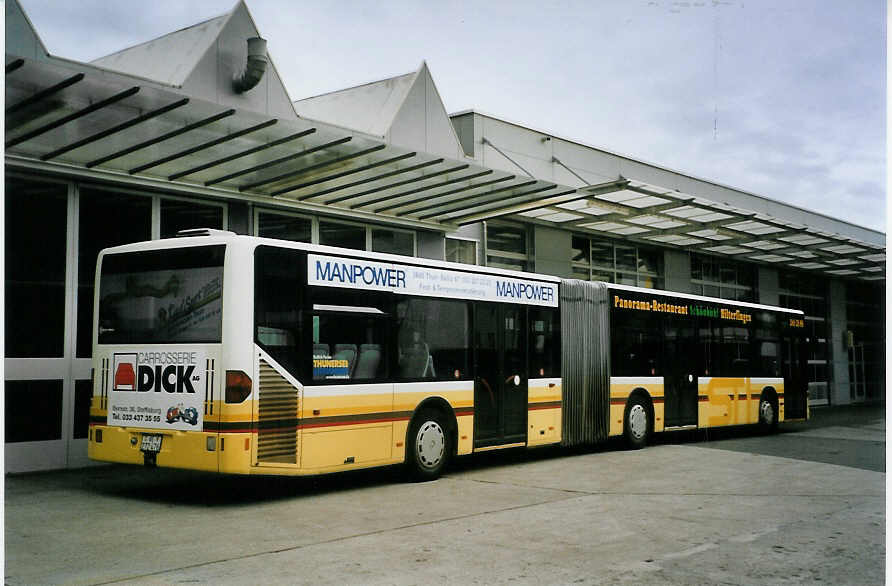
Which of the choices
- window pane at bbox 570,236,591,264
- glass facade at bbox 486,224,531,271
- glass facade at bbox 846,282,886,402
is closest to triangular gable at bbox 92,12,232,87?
glass facade at bbox 486,224,531,271

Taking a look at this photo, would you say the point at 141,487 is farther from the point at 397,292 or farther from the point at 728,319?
the point at 728,319

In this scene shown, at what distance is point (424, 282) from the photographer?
38.8 feet

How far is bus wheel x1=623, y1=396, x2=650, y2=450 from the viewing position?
15992mm

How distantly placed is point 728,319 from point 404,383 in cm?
990

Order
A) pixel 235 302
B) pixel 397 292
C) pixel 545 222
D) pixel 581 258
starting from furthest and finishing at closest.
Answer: pixel 581 258 < pixel 545 222 < pixel 397 292 < pixel 235 302

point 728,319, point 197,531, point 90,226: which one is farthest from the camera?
point 728,319

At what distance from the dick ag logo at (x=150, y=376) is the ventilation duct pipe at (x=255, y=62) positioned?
13.7 feet

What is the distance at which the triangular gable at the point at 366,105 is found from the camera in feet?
48.5

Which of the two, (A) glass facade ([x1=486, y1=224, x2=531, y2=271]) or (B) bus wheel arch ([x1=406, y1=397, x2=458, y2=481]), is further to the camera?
(A) glass facade ([x1=486, y1=224, x2=531, y2=271])

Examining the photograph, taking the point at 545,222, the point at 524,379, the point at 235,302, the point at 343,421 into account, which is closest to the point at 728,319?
the point at 545,222

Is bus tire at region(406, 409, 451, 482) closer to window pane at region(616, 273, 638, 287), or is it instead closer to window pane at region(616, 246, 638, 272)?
window pane at region(616, 273, 638, 287)

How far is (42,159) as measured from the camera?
12070mm

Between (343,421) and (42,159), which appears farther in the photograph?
(42,159)

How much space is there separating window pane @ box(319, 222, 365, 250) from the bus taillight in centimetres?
728
